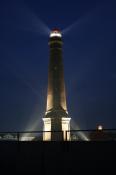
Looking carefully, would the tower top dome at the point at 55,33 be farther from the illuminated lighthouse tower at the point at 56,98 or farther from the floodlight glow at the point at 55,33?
the illuminated lighthouse tower at the point at 56,98

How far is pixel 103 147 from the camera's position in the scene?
53.9 feet

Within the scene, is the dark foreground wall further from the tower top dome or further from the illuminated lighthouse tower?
the tower top dome

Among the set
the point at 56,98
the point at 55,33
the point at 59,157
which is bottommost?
the point at 59,157

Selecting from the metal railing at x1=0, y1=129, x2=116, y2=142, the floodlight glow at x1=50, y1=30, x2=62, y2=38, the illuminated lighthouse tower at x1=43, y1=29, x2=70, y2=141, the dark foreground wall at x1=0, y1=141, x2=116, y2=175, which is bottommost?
the dark foreground wall at x1=0, y1=141, x2=116, y2=175

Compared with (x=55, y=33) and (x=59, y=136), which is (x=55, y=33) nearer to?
(x=55, y=33)

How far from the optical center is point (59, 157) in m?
17.0

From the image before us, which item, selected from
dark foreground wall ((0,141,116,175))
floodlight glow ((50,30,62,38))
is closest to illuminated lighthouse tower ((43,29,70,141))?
floodlight glow ((50,30,62,38))

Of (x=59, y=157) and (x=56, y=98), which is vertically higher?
(x=56, y=98)

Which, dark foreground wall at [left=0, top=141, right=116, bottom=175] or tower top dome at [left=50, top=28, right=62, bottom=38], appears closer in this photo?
dark foreground wall at [left=0, top=141, right=116, bottom=175]

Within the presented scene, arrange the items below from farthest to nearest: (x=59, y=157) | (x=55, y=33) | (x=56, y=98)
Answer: (x=55, y=33), (x=56, y=98), (x=59, y=157)

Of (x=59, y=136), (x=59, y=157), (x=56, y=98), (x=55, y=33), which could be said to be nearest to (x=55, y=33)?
(x=55, y=33)

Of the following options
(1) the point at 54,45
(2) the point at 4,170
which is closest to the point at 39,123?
(1) the point at 54,45

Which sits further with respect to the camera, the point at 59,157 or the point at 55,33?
the point at 55,33

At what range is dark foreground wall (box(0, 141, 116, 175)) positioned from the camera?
53.5 ft
